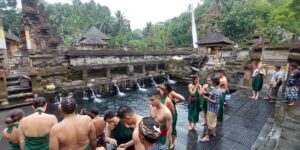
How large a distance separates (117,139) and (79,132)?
2.42 ft

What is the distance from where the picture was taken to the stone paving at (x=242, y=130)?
443cm

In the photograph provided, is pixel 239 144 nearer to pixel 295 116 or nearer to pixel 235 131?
pixel 235 131

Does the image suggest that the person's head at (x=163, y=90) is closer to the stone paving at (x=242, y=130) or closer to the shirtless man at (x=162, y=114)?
the shirtless man at (x=162, y=114)

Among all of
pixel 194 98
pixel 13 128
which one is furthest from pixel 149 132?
pixel 194 98

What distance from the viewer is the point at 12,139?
309 centimetres

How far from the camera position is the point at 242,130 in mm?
5148

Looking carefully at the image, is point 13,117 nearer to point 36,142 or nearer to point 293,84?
point 36,142

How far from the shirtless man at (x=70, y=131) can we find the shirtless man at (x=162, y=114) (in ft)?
3.66

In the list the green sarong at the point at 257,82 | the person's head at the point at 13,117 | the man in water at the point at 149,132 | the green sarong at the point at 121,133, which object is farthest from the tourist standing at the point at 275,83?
the person's head at the point at 13,117

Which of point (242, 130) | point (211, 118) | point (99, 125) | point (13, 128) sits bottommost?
point (242, 130)

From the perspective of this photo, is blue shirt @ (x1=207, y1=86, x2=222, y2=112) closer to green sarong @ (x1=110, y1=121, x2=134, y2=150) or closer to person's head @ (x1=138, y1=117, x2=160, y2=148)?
green sarong @ (x1=110, y1=121, x2=134, y2=150)

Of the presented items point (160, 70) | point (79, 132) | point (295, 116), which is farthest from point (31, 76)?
point (160, 70)

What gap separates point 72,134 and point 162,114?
1.48 m

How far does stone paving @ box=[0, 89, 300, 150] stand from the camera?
4.43m
